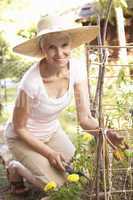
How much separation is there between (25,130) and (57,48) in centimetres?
47

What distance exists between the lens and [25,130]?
2.55 metres

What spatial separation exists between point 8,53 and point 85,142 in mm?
3479

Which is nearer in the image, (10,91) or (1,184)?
(1,184)

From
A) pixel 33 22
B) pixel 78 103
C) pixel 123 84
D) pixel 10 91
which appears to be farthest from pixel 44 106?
pixel 10 91

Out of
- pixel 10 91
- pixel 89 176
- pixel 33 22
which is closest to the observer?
pixel 89 176

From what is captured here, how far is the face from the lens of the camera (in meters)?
2.41

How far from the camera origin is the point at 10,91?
6574 mm

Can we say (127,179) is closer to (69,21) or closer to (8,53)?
(69,21)

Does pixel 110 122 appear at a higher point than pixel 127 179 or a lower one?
higher

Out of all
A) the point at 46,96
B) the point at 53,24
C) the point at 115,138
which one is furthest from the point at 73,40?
the point at 115,138

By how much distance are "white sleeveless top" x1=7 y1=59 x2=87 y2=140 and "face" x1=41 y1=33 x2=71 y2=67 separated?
0.14m

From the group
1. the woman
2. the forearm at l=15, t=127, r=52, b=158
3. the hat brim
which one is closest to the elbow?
the woman

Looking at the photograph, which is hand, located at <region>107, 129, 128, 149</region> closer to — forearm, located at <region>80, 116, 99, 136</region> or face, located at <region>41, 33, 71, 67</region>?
forearm, located at <region>80, 116, 99, 136</region>

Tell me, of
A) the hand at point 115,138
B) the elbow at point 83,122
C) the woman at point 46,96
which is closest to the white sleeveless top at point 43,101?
the woman at point 46,96
